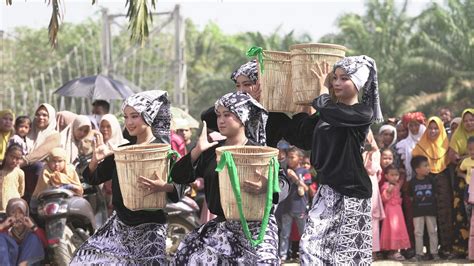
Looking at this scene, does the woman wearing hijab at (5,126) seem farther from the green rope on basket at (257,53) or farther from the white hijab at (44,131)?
the green rope on basket at (257,53)

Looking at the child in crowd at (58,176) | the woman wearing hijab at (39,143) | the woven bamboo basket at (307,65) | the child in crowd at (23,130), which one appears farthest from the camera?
the child in crowd at (23,130)

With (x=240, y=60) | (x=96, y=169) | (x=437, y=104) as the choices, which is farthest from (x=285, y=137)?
(x=240, y=60)

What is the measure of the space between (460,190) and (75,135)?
14.4 feet

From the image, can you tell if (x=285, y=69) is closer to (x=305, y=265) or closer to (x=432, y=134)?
(x=305, y=265)

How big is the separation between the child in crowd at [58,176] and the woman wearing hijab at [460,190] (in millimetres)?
4301

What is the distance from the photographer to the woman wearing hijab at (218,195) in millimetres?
6734

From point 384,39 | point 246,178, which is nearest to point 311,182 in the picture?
point 246,178

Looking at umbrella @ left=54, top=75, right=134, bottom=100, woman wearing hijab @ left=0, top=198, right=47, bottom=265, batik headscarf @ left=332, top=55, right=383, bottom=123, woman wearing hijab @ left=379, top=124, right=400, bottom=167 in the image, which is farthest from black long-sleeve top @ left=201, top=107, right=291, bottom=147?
umbrella @ left=54, top=75, right=134, bottom=100

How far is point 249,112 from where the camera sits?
6891 mm

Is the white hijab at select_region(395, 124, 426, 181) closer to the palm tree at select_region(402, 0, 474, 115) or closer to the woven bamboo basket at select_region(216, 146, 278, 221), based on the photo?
the woven bamboo basket at select_region(216, 146, 278, 221)

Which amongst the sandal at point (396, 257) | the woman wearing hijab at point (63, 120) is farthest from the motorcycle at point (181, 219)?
the sandal at point (396, 257)

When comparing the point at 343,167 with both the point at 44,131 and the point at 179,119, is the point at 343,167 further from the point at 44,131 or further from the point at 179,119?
the point at 179,119

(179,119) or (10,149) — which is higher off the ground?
(179,119)

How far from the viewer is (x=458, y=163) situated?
12.0 metres
